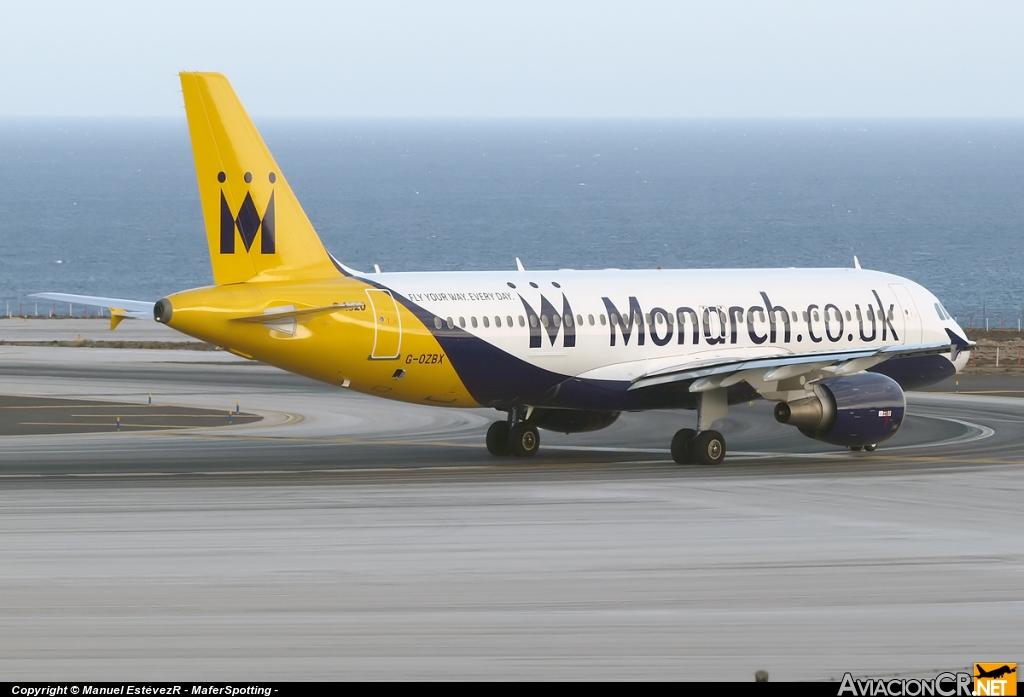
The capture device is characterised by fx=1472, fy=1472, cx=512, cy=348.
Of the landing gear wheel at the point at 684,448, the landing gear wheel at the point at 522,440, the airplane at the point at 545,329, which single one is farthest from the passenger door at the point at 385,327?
the landing gear wheel at the point at 684,448

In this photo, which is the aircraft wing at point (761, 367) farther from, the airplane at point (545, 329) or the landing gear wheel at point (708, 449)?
the landing gear wheel at point (708, 449)

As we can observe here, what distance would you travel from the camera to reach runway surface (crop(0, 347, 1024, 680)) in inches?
651

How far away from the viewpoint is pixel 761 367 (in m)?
33.2

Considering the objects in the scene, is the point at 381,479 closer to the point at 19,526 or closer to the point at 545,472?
the point at 545,472

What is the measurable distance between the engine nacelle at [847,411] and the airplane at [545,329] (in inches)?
1.6

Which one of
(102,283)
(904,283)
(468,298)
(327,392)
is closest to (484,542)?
(468,298)

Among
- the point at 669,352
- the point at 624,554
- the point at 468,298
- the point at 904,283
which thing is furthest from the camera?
the point at 904,283

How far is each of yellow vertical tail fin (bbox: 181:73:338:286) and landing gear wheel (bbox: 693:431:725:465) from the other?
32.9ft

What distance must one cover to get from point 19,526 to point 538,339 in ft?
42.6

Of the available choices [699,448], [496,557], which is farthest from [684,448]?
[496,557]

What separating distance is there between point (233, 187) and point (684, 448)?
38.8 ft

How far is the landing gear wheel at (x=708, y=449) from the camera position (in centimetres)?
3391

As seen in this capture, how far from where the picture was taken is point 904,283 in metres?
39.4

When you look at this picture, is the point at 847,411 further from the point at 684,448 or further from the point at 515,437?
the point at 515,437
